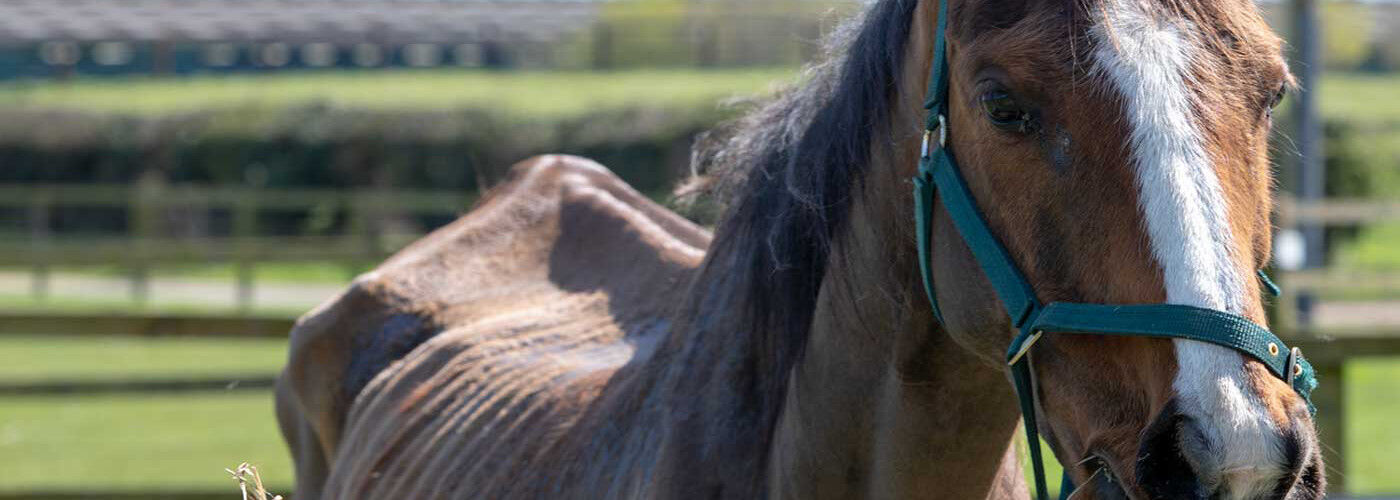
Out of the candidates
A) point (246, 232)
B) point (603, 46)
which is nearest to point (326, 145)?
point (246, 232)

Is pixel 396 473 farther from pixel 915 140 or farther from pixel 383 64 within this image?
pixel 383 64

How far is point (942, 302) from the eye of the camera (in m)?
1.72

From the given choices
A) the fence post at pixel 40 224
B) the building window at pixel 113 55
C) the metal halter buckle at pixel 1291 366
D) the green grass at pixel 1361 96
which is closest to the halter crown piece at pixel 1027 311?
the metal halter buckle at pixel 1291 366

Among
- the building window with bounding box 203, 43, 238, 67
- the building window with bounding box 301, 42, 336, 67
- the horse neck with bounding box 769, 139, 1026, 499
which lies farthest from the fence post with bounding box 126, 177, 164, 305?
the horse neck with bounding box 769, 139, 1026, 499

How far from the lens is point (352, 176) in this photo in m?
21.9

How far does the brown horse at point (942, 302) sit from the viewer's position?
4.58ft

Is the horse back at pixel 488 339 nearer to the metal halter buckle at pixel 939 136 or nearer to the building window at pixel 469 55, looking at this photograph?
the metal halter buckle at pixel 939 136

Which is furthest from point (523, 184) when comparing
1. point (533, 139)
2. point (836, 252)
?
point (533, 139)

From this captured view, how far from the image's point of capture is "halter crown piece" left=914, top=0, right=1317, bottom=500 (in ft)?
4.45

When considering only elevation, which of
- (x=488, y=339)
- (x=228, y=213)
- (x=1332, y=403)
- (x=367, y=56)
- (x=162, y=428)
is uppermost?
(x=488, y=339)

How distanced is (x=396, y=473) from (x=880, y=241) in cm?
168

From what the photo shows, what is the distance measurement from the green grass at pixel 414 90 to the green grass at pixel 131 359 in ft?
30.4

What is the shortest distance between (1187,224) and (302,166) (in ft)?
71.4

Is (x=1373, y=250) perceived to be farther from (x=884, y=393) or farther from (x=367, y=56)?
(x=367, y=56)
